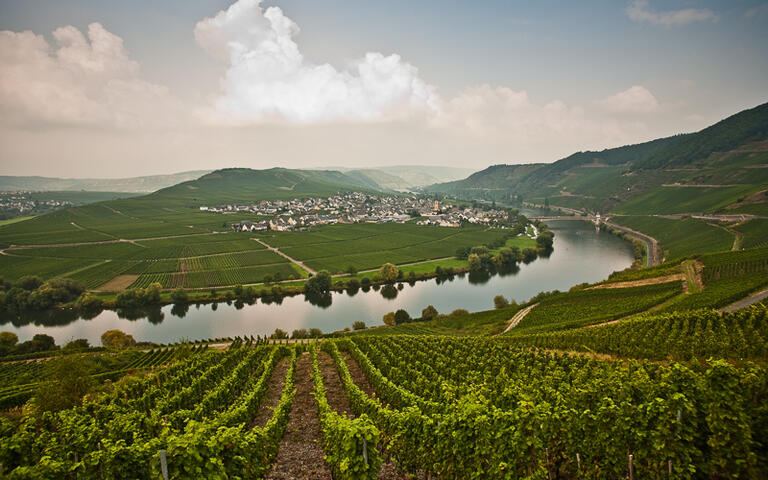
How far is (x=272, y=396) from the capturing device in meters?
20.6

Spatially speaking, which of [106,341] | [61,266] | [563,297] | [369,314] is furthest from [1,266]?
[563,297]

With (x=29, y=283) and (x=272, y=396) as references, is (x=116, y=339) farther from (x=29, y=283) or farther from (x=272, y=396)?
(x=29, y=283)

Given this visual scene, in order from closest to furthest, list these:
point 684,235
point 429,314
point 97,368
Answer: point 97,368
point 429,314
point 684,235

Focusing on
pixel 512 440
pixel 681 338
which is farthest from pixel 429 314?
pixel 512 440

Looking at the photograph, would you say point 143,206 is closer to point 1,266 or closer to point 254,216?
point 254,216

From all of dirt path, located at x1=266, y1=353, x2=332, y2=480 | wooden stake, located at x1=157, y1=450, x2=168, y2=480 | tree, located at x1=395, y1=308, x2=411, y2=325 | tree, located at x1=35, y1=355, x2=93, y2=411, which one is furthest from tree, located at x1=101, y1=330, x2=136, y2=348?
wooden stake, located at x1=157, y1=450, x2=168, y2=480

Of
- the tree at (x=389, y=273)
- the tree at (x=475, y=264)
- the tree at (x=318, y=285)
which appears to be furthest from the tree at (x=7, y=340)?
the tree at (x=475, y=264)

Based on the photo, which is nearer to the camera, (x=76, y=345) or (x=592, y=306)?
(x=76, y=345)

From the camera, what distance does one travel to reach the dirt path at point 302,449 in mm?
11156

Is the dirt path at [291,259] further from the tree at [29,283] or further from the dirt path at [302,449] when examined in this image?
the dirt path at [302,449]

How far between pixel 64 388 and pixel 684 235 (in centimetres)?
12721

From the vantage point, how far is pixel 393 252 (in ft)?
355

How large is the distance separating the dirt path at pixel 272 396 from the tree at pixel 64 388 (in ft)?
38.6

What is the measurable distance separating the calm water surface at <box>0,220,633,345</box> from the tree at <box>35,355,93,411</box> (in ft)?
103
